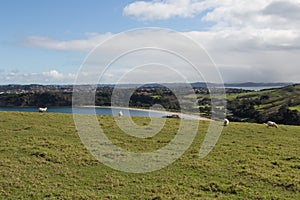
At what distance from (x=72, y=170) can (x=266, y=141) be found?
1404cm

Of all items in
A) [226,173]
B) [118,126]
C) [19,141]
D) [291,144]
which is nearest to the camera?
[226,173]

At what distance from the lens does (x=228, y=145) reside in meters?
19.1

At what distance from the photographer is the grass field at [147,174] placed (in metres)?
10.8

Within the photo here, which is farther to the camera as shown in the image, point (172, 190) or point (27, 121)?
point (27, 121)

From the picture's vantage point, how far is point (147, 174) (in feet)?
42.6

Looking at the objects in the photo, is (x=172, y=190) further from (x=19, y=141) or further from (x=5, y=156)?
(x=19, y=141)

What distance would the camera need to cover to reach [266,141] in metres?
21.0

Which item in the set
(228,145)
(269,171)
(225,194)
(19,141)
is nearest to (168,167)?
(225,194)

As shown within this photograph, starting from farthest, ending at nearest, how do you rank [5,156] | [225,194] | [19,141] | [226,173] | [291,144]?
1. [291,144]
2. [19,141]
3. [5,156]
4. [226,173]
5. [225,194]

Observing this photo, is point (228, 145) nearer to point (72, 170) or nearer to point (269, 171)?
point (269, 171)

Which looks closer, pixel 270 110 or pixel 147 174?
pixel 147 174

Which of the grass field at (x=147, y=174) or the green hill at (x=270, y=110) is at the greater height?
the grass field at (x=147, y=174)

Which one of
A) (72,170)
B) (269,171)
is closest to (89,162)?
(72,170)

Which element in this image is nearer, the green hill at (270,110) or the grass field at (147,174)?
the grass field at (147,174)
